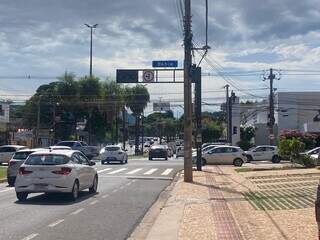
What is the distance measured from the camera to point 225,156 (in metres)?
45.6

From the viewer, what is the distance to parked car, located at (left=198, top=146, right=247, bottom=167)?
4525 cm

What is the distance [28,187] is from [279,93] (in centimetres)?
7223

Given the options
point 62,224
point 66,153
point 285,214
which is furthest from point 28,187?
point 285,214

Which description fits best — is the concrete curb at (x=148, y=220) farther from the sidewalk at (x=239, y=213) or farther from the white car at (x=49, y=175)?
the white car at (x=49, y=175)

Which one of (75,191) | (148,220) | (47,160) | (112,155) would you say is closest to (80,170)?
(75,191)

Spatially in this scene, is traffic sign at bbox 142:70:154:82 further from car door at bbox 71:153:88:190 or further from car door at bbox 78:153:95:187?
car door at bbox 71:153:88:190

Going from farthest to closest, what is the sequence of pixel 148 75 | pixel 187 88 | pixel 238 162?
pixel 238 162, pixel 148 75, pixel 187 88

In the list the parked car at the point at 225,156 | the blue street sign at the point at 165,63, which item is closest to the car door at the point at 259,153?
the parked car at the point at 225,156

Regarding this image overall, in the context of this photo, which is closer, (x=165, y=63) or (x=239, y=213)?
(x=239, y=213)

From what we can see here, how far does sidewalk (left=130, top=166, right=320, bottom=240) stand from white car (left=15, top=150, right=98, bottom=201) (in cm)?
306

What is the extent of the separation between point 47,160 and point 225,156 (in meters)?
27.9

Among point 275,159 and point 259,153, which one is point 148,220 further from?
point 259,153

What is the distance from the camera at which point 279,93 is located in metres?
87.4

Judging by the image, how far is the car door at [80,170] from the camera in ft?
63.9
